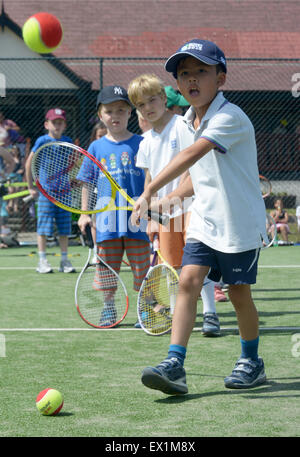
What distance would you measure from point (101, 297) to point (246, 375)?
2.04 m

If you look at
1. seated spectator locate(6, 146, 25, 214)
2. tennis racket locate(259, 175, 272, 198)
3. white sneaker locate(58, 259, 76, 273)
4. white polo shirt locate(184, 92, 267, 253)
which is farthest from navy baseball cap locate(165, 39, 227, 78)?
seated spectator locate(6, 146, 25, 214)

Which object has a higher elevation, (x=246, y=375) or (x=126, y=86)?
(x=126, y=86)

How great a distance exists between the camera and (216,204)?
404 cm

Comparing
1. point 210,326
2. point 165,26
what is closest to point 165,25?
point 165,26

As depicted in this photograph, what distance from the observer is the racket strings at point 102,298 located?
232 inches

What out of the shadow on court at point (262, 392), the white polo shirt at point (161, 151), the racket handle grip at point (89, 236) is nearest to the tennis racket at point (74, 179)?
the racket handle grip at point (89, 236)

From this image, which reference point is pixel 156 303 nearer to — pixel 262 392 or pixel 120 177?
pixel 120 177

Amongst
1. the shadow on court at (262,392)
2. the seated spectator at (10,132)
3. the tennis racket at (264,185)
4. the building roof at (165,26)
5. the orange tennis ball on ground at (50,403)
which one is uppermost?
the building roof at (165,26)

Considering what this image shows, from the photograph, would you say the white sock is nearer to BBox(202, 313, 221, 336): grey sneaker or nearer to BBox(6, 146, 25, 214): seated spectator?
BBox(202, 313, 221, 336): grey sneaker

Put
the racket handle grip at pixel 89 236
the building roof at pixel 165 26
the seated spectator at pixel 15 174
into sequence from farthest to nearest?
the building roof at pixel 165 26
the seated spectator at pixel 15 174
the racket handle grip at pixel 89 236

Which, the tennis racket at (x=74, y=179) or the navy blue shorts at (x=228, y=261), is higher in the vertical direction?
the tennis racket at (x=74, y=179)

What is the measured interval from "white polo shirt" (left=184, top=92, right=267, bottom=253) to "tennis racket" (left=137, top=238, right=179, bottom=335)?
1507mm

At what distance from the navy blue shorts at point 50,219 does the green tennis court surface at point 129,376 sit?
2.16 m

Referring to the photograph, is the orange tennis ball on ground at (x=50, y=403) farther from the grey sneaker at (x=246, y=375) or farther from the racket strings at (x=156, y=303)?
the racket strings at (x=156, y=303)
